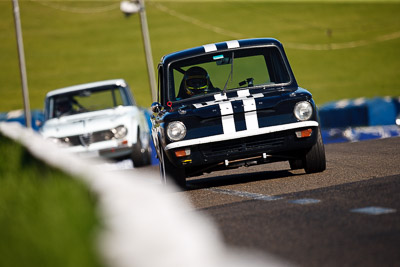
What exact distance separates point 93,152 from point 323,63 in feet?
122

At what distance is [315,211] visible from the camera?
20.6 ft

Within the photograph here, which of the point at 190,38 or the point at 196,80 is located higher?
the point at 190,38

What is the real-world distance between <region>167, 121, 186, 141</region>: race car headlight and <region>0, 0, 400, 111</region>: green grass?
106 ft

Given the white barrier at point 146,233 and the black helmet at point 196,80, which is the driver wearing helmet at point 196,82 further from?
the white barrier at point 146,233

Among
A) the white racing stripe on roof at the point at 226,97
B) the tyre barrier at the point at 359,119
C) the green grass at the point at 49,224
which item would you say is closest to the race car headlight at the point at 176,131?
the white racing stripe on roof at the point at 226,97

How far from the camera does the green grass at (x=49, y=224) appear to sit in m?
3.31

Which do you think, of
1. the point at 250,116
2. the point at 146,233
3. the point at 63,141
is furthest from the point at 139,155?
the point at 146,233

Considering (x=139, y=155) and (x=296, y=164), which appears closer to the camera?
(x=296, y=164)

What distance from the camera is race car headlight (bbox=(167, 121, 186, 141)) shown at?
29.8 ft

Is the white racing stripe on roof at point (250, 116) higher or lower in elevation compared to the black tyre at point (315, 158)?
higher

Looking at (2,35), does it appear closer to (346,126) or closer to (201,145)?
(346,126)

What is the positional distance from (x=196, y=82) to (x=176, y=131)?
49.9 inches

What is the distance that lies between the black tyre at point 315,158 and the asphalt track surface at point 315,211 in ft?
0.55

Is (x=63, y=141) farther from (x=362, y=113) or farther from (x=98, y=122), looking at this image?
(x=362, y=113)
